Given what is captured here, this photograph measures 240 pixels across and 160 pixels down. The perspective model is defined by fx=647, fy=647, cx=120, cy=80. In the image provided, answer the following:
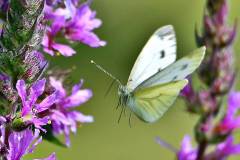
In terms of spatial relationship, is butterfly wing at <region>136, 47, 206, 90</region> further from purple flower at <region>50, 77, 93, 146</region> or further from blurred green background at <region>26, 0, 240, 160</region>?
blurred green background at <region>26, 0, 240, 160</region>

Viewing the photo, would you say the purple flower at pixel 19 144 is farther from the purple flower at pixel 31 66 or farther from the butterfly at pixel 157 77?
the butterfly at pixel 157 77

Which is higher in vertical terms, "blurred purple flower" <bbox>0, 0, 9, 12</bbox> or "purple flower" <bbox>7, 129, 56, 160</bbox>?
"blurred purple flower" <bbox>0, 0, 9, 12</bbox>

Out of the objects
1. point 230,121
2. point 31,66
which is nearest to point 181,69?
point 230,121

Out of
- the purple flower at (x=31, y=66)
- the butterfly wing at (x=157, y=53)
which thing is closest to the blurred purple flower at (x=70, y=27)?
the butterfly wing at (x=157, y=53)

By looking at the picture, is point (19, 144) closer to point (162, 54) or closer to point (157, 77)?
point (157, 77)

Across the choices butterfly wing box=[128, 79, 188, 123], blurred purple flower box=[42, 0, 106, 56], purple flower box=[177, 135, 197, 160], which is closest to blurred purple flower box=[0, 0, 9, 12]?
blurred purple flower box=[42, 0, 106, 56]

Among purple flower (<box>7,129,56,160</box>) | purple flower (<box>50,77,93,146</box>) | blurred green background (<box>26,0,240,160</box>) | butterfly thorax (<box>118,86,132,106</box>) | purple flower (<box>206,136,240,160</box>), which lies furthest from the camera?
blurred green background (<box>26,0,240,160</box>)

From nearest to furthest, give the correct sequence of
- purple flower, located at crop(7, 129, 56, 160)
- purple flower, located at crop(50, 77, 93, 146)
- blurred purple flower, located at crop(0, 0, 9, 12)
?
purple flower, located at crop(7, 129, 56, 160) → blurred purple flower, located at crop(0, 0, 9, 12) → purple flower, located at crop(50, 77, 93, 146)
